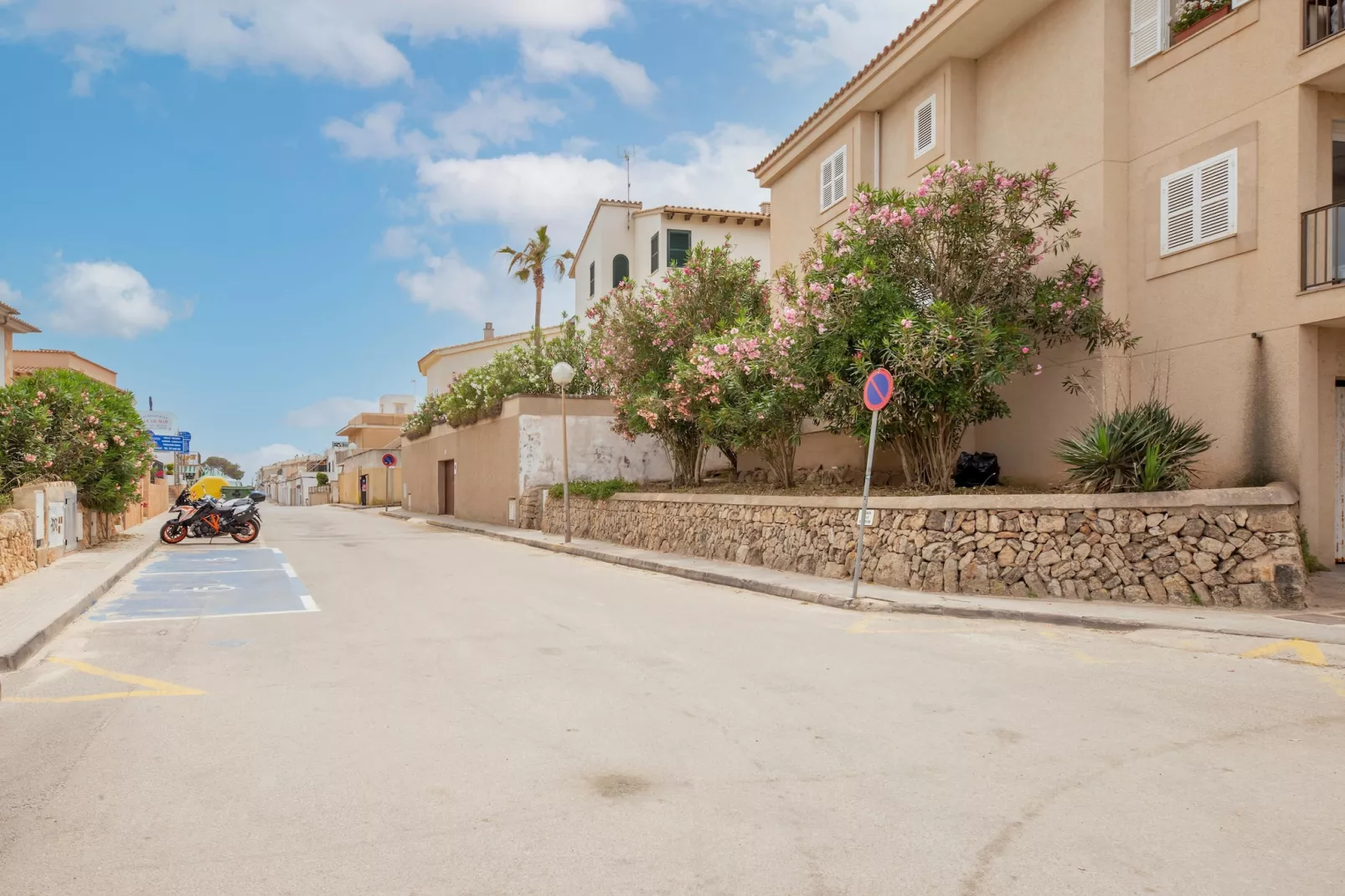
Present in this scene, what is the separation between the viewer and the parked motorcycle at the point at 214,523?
21.6 m

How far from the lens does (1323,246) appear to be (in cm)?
1080

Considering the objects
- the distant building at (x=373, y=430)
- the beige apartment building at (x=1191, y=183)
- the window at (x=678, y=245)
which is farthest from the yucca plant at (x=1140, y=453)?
the distant building at (x=373, y=430)

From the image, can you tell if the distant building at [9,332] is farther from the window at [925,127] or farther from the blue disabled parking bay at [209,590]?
the window at [925,127]

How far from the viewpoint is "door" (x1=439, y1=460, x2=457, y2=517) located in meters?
38.6

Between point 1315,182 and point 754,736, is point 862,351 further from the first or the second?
point 754,736

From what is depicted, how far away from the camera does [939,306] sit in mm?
12344

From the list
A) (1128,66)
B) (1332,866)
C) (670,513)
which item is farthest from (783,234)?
(1332,866)

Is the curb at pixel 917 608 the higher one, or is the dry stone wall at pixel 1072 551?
the dry stone wall at pixel 1072 551

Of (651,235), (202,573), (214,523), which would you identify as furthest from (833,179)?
(651,235)

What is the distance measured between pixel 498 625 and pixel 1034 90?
12150 mm

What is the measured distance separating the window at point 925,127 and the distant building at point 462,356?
113 ft

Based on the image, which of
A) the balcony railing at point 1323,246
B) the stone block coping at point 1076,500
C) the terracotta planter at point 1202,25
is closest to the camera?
the stone block coping at point 1076,500

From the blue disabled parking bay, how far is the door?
65.2ft

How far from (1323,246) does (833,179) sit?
10.4m
